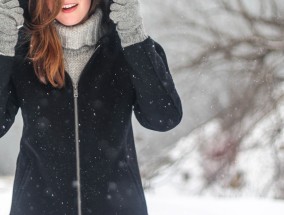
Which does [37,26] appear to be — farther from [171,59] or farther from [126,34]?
[171,59]

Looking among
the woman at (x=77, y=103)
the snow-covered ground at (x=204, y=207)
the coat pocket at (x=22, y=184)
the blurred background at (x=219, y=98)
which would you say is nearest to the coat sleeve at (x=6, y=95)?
the woman at (x=77, y=103)

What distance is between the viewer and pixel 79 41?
1339 mm

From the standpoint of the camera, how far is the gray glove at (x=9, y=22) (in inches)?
48.4

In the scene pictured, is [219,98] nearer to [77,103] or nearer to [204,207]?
[204,207]

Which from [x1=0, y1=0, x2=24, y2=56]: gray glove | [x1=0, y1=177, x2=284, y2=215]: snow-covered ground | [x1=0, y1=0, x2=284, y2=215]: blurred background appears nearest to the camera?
[x1=0, y1=0, x2=24, y2=56]: gray glove

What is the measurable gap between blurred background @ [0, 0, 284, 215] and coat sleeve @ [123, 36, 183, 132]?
4589 mm

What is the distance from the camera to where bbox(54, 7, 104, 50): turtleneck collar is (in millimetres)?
1327

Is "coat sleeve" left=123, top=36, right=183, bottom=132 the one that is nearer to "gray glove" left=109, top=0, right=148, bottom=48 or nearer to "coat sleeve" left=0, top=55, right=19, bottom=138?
"gray glove" left=109, top=0, right=148, bottom=48

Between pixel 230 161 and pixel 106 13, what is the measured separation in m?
4.98

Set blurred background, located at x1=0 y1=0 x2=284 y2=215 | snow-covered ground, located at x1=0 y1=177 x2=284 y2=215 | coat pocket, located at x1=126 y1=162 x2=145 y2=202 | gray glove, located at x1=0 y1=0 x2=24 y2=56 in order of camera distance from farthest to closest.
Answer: blurred background, located at x1=0 y1=0 x2=284 y2=215, snow-covered ground, located at x1=0 y1=177 x2=284 y2=215, coat pocket, located at x1=126 y1=162 x2=145 y2=202, gray glove, located at x1=0 y1=0 x2=24 y2=56

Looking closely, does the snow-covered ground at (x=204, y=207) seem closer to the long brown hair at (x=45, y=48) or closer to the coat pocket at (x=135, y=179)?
the coat pocket at (x=135, y=179)

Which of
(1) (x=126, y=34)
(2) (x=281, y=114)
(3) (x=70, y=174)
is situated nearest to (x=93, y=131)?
(3) (x=70, y=174)

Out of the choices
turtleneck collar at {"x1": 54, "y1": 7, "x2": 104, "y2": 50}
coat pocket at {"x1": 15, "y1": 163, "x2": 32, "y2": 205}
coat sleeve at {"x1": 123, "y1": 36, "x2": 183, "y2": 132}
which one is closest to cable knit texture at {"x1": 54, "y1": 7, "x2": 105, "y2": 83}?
turtleneck collar at {"x1": 54, "y1": 7, "x2": 104, "y2": 50}

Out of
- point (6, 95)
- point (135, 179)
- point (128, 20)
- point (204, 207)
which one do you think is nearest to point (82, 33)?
point (128, 20)
